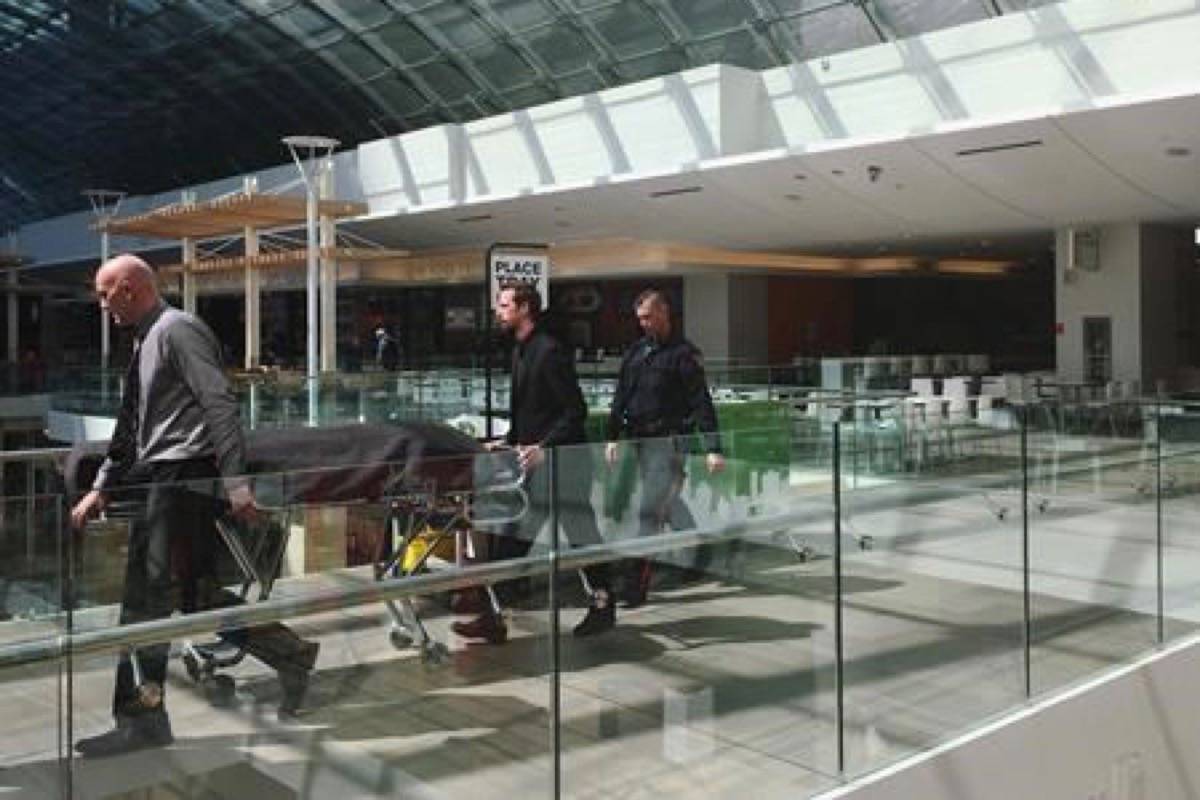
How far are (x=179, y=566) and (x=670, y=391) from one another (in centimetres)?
347

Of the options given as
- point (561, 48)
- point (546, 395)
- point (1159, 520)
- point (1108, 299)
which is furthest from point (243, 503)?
point (561, 48)

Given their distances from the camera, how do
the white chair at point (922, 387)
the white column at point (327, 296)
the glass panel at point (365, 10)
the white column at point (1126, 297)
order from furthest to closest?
1. the glass panel at point (365, 10)
2. the white column at point (327, 296)
3. the white column at point (1126, 297)
4. the white chair at point (922, 387)

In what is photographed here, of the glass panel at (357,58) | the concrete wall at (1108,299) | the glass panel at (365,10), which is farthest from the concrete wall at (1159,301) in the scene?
the glass panel at (357,58)

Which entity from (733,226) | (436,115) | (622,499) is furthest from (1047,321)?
(622,499)

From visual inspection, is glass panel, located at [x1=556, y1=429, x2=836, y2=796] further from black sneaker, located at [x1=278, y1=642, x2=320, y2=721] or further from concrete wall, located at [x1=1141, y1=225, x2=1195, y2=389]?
concrete wall, located at [x1=1141, y1=225, x2=1195, y2=389]

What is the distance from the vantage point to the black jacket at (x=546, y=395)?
6.21 m

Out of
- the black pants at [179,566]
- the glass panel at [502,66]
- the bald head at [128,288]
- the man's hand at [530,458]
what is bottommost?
the black pants at [179,566]

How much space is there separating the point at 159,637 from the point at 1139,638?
227 inches

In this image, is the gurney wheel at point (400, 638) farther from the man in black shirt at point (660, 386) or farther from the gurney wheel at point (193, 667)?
the man in black shirt at point (660, 386)

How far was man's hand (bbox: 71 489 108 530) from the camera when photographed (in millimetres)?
3549

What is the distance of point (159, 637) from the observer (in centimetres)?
346

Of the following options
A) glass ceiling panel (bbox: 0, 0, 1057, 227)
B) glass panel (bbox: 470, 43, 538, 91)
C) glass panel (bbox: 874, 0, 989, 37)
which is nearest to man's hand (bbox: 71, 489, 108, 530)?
Result: glass ceiling panel (bbox: 0, 0, 1057, 227)

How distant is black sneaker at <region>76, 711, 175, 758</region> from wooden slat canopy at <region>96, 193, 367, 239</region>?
20598 millimetres

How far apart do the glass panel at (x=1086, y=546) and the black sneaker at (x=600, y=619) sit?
110 inches
